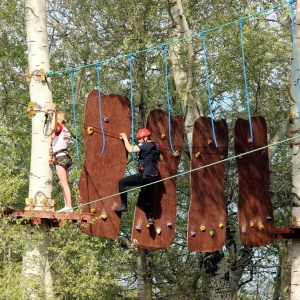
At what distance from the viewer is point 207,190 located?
11641mm

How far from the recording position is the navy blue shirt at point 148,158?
10977 millimetres

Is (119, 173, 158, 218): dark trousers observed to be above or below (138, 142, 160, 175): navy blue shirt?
below

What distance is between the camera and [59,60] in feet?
58.9

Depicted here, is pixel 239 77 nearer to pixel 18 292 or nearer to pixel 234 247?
pixel 234 247

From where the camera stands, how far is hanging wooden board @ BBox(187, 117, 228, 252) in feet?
37.5

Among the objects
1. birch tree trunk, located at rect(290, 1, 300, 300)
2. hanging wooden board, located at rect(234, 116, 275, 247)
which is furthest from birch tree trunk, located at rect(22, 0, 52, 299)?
birch tree trunk, located at rect(290, 1, 300, 300)

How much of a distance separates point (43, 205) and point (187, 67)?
170 inches

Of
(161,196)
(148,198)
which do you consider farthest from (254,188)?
(148,198)

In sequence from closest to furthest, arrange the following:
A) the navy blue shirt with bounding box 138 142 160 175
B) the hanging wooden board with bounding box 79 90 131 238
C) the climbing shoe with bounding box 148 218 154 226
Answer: the hanging wooden board with bounding box 79 90 131 238
the navy blue shirt with bounding box 138 142 160 175
the climbing shoe with bounding box 148 218 154 226

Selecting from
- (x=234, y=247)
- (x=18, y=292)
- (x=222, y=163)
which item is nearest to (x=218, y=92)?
(x=234, y=247)

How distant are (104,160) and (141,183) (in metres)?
0.49

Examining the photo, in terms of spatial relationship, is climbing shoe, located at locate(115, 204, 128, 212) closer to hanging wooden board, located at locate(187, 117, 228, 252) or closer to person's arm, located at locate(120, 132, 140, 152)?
person's arm, located at locate(120, 132, 140, 152)

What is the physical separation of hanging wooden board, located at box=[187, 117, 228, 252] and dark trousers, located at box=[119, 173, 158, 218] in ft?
1.77

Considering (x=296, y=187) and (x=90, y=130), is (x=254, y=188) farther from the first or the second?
(x=90, y=130)
